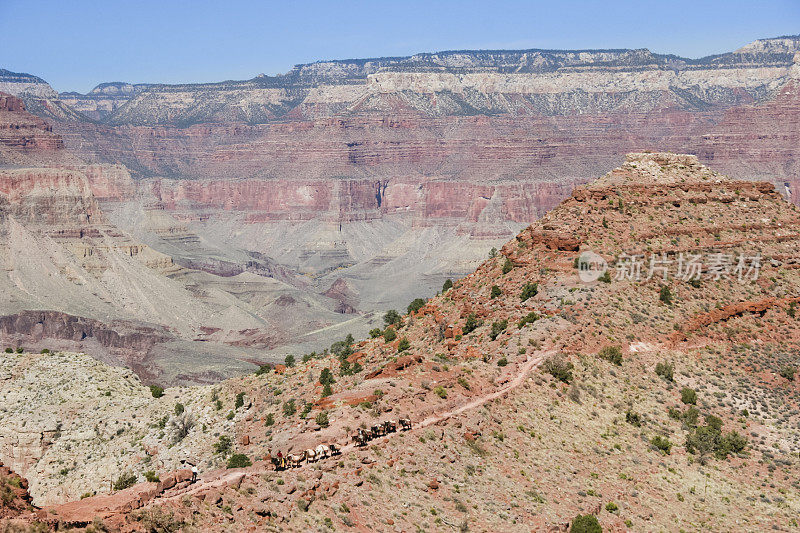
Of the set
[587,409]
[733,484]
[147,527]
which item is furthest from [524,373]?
Answer: [147,527]

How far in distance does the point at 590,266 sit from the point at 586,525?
22.3 metres

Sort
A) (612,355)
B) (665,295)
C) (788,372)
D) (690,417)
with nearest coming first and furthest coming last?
(690,417)
(612,355)
(788,372)
(665,295)

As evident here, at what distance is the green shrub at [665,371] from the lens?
46.0m

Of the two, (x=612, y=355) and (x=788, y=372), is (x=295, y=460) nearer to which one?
(x=612, y=355)

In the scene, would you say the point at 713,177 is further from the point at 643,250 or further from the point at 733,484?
the point at 733,484

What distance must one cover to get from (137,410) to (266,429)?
56.3 feet

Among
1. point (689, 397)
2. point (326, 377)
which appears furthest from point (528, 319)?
point (326, 377)

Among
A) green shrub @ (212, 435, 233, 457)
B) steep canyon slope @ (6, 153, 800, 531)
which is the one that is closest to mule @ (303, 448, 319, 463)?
steep canyon slope @ (6, 153, 800, 531)

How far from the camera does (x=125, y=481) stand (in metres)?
42.8

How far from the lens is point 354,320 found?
162 meters

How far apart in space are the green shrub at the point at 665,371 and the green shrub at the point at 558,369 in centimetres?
590

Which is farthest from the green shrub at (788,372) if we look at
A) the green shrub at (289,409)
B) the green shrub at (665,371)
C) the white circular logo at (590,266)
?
the green shrub at (289,409)

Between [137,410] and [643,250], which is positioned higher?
[643,250]
